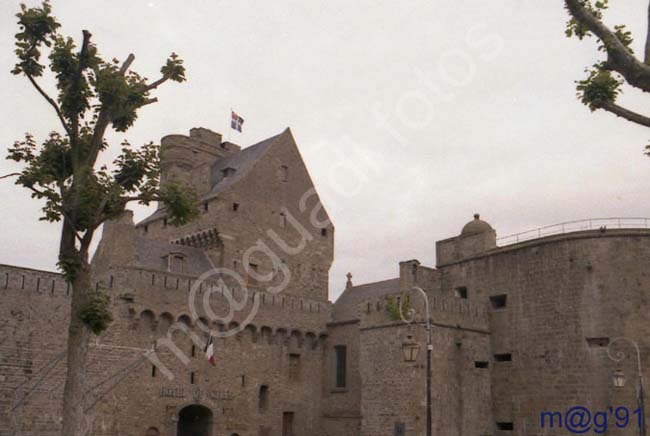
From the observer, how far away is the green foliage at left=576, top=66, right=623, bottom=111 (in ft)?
46.9

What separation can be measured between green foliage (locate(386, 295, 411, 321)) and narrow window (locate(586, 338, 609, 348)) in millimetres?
7802

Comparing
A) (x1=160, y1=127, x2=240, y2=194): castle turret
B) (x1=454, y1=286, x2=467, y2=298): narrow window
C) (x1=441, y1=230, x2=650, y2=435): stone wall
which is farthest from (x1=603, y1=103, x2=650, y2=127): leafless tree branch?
(x1=160, y1=127, x2=240, y2=194): castle turret

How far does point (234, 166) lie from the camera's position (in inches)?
1745

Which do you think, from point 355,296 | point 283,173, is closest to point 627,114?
point 355,296

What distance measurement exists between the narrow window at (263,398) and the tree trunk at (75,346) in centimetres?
1969

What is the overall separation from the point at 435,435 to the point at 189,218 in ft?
52.4

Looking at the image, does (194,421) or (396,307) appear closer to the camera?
(396,307)

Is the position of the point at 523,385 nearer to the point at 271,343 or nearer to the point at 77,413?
the point at 271,343

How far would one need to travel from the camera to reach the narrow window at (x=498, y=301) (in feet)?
111

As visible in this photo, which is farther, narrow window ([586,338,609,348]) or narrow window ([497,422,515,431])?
narrow window ([497,422,515,431])

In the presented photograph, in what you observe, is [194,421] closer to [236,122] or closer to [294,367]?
[294,367]

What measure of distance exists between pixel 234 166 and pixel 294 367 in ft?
44.7

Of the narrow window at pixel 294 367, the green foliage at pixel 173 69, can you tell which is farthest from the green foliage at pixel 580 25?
the narrow window at pixel 294 367

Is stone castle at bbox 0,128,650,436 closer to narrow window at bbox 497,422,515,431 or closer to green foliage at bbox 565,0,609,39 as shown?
narrow window at bbox 497,422,515,431
